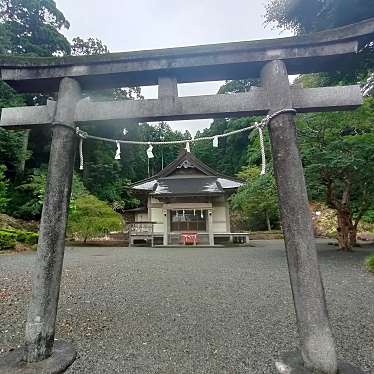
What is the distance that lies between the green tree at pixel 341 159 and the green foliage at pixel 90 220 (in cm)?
1066

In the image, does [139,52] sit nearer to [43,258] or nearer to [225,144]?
[43,258]

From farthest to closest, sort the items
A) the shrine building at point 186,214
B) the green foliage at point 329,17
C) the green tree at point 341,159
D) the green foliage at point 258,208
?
the green foliage at point 258,208, the shrine building at point 186,214, the green tree at point 341,159, the green foliage at point 329,17

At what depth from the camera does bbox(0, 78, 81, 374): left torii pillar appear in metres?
2.47

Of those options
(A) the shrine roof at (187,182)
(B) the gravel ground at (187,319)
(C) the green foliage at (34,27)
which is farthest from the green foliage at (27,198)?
(B) the gravel ground at (187,319)

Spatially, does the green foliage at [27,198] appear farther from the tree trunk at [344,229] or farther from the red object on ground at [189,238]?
the tree trunk at [344,229]

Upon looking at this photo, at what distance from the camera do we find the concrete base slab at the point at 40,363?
233 centimetres

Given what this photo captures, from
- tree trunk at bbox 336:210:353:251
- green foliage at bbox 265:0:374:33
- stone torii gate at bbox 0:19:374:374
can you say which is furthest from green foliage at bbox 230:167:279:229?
stone torii gate at bbox 0:19:374:374

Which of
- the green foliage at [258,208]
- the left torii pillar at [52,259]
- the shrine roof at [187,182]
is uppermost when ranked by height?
the shrine roof at [187,182]

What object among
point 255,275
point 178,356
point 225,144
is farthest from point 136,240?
point 225,144

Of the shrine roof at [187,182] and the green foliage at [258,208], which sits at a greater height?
the shrine roof at [187,182]

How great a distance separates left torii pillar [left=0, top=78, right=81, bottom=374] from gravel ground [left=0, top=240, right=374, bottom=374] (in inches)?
11.2

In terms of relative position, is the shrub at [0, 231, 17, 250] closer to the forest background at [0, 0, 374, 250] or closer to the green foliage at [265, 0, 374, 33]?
the forest background at [0, 0, 374, 250]

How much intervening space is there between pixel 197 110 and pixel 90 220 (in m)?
14.0

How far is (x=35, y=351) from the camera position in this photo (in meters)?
2.46
